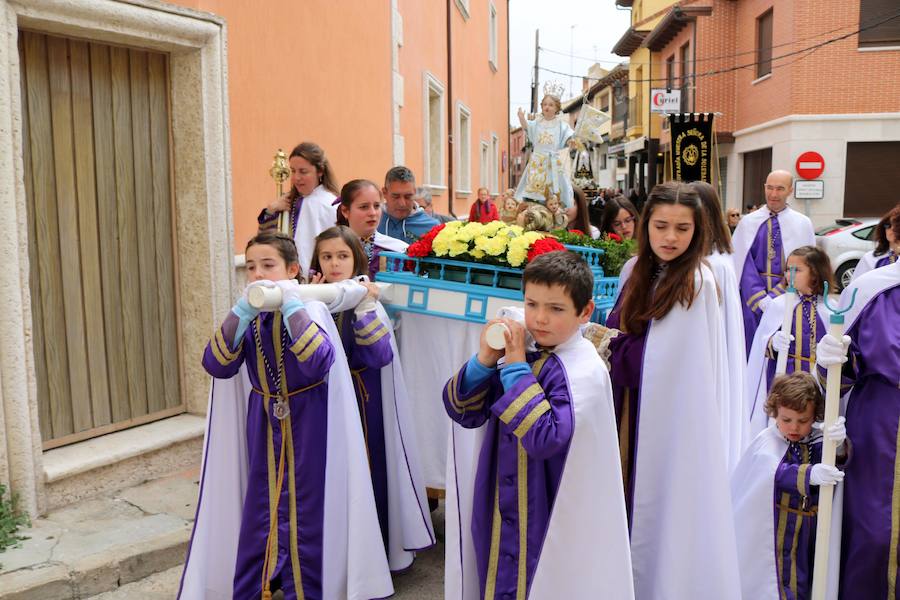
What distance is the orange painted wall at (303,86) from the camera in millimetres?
5734

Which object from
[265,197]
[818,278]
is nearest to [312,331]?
[265,197]

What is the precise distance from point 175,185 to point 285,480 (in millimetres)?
2609

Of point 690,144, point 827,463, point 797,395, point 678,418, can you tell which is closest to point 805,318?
point 797,395

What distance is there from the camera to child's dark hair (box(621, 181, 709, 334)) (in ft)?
10.4

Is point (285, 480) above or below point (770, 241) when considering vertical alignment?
below

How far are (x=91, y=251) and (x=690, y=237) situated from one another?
339cm

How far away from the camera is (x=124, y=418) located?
515cm

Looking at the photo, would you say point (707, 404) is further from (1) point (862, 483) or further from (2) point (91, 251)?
(2) point (91, 251)

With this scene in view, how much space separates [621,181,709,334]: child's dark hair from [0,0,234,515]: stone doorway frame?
9.56ft

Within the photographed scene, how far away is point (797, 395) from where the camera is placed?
340cm

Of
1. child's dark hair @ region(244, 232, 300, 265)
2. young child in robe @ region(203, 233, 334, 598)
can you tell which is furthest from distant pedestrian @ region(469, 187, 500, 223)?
young child in robe @ region(203, 233, 334, 598)

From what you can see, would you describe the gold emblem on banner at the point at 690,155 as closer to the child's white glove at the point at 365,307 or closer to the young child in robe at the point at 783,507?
the young child in robe at the point at 783,507

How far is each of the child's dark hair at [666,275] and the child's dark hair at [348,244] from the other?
1222mm

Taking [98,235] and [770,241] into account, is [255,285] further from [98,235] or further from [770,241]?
[770,241]
